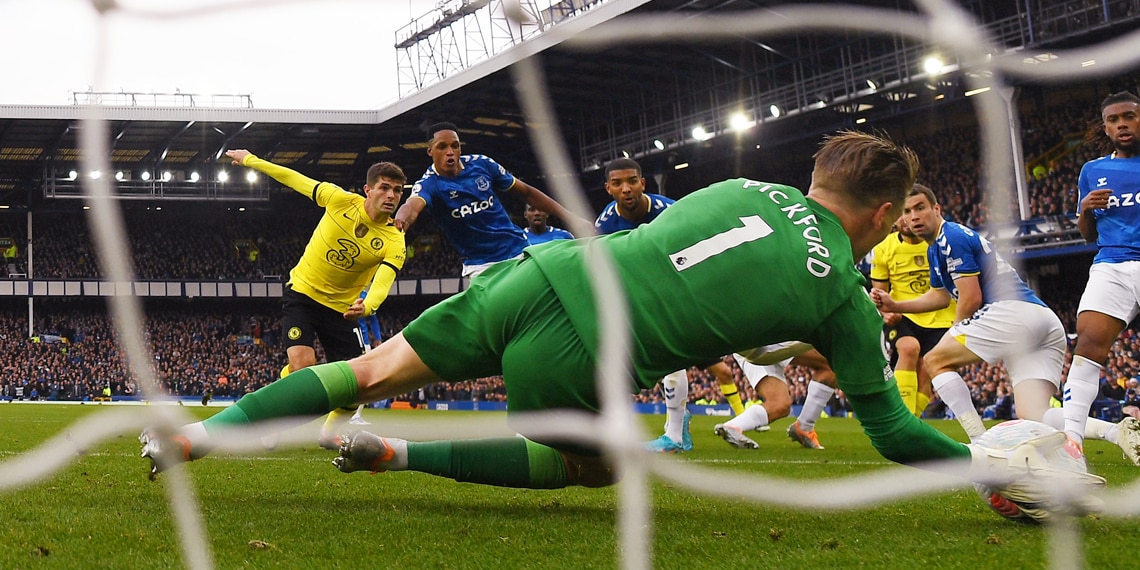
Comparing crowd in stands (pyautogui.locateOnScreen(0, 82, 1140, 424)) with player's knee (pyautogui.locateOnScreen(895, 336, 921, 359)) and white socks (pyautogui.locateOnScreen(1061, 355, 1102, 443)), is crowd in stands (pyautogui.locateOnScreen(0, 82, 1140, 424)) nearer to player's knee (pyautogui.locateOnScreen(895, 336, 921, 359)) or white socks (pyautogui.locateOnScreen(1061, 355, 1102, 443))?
player's knee (pyautogui.locateOnScreen(895, 336, 921, 359))

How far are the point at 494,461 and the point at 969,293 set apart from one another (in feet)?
11.7

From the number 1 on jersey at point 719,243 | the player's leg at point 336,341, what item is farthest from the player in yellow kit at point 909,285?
the number 1 on jersey at point 719,243

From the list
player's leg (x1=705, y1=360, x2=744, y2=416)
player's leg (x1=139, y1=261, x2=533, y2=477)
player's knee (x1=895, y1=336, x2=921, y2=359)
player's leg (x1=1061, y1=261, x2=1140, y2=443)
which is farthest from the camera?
player's leg (x1=705, y1=360, x2=744, y2=416)

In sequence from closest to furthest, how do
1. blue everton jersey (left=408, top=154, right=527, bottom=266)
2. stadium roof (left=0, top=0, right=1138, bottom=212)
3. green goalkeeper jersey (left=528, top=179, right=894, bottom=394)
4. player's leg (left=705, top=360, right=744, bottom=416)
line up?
green goalkeeper jersey (left=528, top=179, right=894, bottom=394)
blue everton jersey (left=408, top=154, right=527, bottom=266)
player's leg (left=705, top=360, right=744, bottom=416)
stadium roof (left=0, top=0, right=1138, bottom=212)

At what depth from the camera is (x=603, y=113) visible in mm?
13156

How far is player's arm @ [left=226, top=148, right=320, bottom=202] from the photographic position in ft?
18.6

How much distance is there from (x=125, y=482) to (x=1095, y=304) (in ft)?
16.9

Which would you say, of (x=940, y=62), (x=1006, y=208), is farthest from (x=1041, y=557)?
(x=940, y=62)

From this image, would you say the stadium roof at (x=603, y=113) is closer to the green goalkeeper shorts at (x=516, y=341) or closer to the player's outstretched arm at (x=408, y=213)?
the player's outstretched arm at (x=408, y=213)

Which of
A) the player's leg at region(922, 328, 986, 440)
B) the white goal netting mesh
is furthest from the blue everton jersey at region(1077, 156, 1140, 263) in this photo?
the white goal netting mesh

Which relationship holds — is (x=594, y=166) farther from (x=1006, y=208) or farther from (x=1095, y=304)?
(x=1006, y=208)

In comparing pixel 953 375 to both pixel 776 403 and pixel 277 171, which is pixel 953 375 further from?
pixel 277 171

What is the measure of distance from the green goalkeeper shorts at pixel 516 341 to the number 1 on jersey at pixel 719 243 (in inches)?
14.2

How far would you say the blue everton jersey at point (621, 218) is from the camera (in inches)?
255
